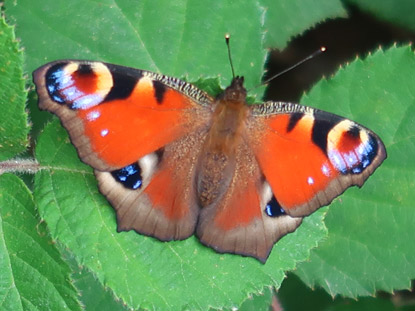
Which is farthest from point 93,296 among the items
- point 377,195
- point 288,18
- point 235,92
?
point 288,18

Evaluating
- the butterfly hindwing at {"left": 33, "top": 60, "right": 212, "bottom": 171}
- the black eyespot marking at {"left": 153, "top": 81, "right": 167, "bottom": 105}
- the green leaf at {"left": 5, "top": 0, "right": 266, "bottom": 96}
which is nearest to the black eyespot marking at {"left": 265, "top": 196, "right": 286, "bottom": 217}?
the butterfly hindwing at {"left": 33, "top": 60, "right": 212, "bottom": 171}

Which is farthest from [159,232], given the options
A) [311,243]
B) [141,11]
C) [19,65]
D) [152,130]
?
[141,11]

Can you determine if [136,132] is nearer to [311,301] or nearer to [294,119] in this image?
[294,119]

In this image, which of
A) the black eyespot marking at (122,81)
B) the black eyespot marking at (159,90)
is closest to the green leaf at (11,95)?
the black eyespot marking at (122,81)

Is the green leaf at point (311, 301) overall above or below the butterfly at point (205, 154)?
below

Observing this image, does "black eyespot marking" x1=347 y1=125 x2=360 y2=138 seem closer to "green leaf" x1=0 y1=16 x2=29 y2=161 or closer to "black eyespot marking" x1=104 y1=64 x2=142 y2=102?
"black eyespot marking" x1=104 y1=64 x2=142 y2=102

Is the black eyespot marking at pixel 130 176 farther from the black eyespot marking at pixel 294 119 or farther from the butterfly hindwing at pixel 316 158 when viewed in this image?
the black eyespot marking at pixel 294 119
